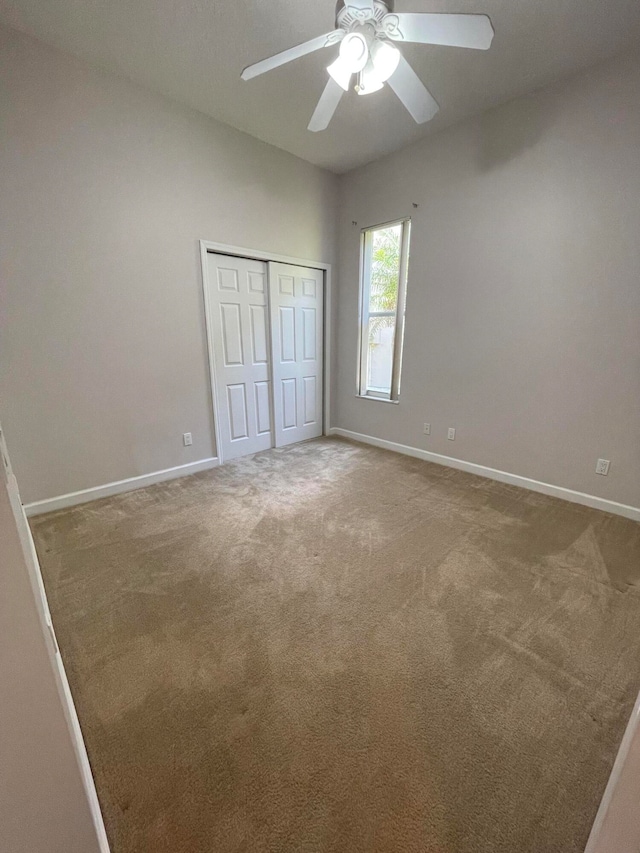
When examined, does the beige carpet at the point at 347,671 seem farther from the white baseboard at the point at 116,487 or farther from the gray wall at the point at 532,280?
the gray wall at the point at 532,280

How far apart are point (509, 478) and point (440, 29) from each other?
9.54 ft

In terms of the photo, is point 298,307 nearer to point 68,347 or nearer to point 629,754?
point 68,347

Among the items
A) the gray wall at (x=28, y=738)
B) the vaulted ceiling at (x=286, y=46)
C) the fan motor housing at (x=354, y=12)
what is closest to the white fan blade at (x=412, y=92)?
the fan motor housing at (x=354, y=12)

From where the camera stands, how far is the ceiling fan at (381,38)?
141cm

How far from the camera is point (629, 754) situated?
21.8 inches

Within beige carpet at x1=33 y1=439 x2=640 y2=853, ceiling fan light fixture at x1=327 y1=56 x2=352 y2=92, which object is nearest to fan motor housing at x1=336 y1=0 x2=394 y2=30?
ceiling fan light fixture at x1=327 y1=56 x2=352 y2=92

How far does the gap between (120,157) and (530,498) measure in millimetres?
4050

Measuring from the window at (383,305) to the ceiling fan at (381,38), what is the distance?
1.85m

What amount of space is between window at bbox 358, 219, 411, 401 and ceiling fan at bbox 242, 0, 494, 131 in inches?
73.0

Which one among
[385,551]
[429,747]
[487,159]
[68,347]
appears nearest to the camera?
[429,747]

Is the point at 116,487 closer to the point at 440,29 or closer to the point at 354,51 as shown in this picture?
the point at 354,51

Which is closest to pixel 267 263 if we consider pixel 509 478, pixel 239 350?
pixel 239 350

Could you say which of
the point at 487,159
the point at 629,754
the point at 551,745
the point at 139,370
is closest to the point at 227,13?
the point at 487,159

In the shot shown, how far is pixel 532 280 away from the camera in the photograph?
8.86 ft
